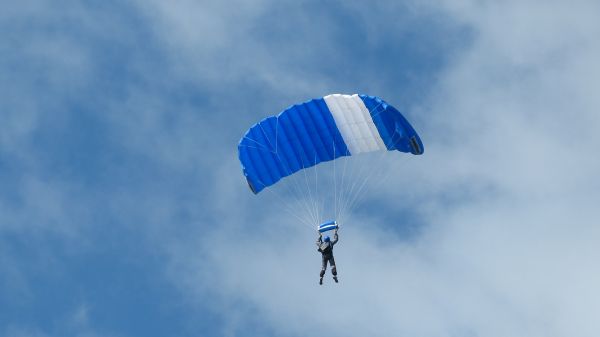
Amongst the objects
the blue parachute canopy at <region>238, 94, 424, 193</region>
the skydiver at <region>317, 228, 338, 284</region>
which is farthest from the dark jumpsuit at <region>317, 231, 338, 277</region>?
the blue parachute canopy at <region>238, 94, 424, 193</region>

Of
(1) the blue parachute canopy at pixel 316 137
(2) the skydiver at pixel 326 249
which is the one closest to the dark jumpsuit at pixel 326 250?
(2) the skydiver at pixel 326 249

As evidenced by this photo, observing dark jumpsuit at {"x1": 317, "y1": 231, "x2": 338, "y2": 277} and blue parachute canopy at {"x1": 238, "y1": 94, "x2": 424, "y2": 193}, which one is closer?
dark jumpsuit at {"x1": 317, "y1": 231, "x2": 338, "y2": 277}

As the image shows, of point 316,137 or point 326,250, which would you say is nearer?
point 326,250

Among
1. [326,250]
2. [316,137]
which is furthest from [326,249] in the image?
[316,137]

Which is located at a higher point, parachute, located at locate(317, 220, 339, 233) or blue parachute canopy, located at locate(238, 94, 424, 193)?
blue parachute canopy, located at locate(238, 94, 424, 193)

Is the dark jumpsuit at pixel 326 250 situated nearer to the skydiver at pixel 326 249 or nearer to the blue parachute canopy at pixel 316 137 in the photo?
the skydiver at pixel 326 249

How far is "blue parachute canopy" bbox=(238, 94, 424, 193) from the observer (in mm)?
35188

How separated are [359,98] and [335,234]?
4.64 meters

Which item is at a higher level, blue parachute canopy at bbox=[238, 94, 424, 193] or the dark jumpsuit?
blue parachute canopy at bbox=[238, 94, 424, 193]

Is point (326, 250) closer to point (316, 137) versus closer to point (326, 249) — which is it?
point (326, 249)

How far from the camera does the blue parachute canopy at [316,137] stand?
35.2m

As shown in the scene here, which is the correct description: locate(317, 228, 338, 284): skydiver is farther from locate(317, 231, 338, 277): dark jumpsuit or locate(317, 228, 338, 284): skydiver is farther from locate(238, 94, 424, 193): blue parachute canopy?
locate(238, 94, 424, 193): blue parachute canopy

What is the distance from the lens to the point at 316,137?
3562cm

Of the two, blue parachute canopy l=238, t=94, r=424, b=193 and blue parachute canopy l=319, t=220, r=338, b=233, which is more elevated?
blue parachute canopy l=238, t=94, r=424, b=193
